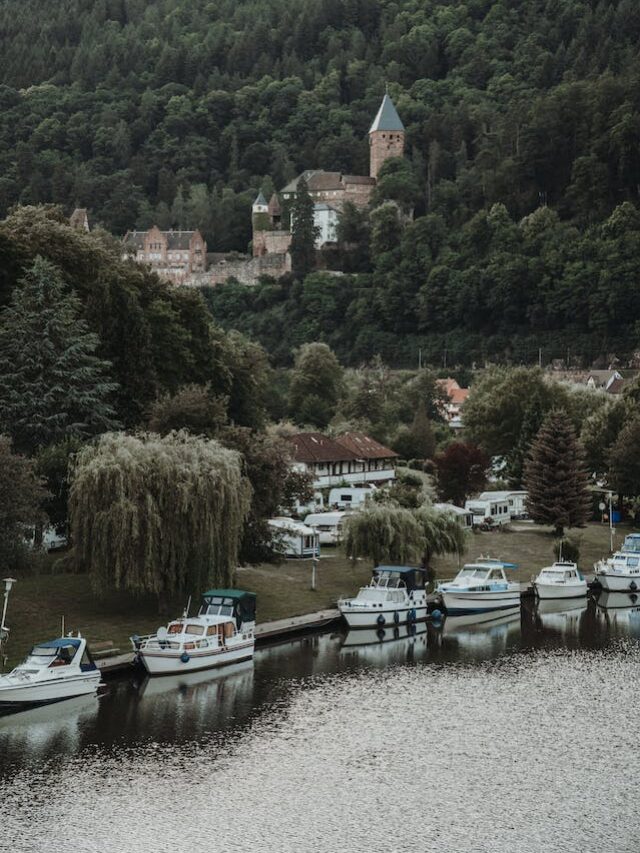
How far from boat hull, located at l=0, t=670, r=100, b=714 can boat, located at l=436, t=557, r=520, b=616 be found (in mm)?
20998

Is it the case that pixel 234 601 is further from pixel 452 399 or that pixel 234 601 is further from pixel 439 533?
pixel 452 399

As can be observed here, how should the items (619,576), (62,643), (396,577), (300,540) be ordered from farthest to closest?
(619,576) → (300,540) → (396,577) → (62,643)

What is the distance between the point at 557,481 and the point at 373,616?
24860 mm

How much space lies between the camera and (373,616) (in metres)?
54.7

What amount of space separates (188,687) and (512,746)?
11.7m

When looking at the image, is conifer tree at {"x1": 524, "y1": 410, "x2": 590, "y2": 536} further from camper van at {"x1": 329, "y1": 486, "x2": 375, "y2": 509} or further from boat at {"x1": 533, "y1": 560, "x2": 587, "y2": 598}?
boat at {"x1": 533, "y1": 560, "x2": 587, "y2": 598}

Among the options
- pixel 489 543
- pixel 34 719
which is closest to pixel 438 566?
pixel 489 543

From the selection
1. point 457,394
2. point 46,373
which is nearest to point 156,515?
point 46,373

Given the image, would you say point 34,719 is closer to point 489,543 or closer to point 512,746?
point 512,746

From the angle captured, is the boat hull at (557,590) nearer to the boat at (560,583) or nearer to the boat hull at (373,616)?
the boat at (560,583)

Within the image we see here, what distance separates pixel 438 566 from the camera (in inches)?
2616

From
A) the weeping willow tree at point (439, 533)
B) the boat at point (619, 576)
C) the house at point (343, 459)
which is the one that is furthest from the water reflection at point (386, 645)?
the house at point (343, 459)

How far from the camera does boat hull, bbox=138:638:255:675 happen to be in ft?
147

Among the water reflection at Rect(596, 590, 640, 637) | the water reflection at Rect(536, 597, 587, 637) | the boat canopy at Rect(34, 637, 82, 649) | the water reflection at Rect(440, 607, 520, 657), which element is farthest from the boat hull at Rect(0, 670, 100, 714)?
the water reflection at Rect(596, 590, 640, 637)
